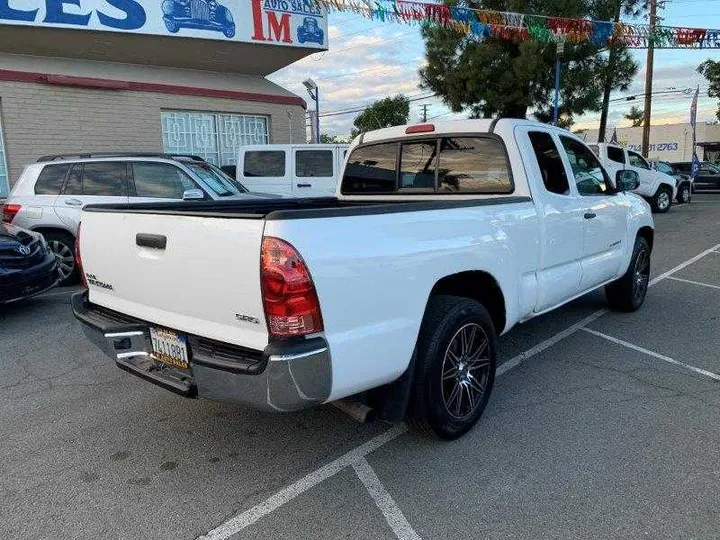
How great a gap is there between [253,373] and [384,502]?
37.4 inches

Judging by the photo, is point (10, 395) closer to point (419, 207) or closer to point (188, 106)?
point (419, 207)

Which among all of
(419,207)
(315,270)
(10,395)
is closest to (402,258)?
(419,207)

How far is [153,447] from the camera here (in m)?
3.44

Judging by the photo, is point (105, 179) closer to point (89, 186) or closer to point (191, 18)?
point (89, 186)

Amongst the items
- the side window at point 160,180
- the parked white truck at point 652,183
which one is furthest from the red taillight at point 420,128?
the parked white truck at point 652,183

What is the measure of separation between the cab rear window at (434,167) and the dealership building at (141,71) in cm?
873

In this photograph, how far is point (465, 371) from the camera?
11.4 feet

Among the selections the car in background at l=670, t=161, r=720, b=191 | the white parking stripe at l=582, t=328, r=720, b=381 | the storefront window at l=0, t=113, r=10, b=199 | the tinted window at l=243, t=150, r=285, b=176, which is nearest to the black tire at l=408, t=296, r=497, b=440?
the white parking stripe at l=582, t=328, r=720, b=381

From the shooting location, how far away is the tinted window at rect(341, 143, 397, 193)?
4.92 m

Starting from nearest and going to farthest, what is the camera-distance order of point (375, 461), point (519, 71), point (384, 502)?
point (384, 502) < point (375, 461) < point (519, 71)

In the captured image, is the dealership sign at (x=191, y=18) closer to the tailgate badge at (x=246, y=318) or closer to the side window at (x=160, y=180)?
the side window at (x=160, y=180)

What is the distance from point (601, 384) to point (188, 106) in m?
12.1

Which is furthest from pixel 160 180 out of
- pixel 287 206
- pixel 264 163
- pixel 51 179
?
pixel 287 206

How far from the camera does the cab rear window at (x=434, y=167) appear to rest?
4.30 metres
